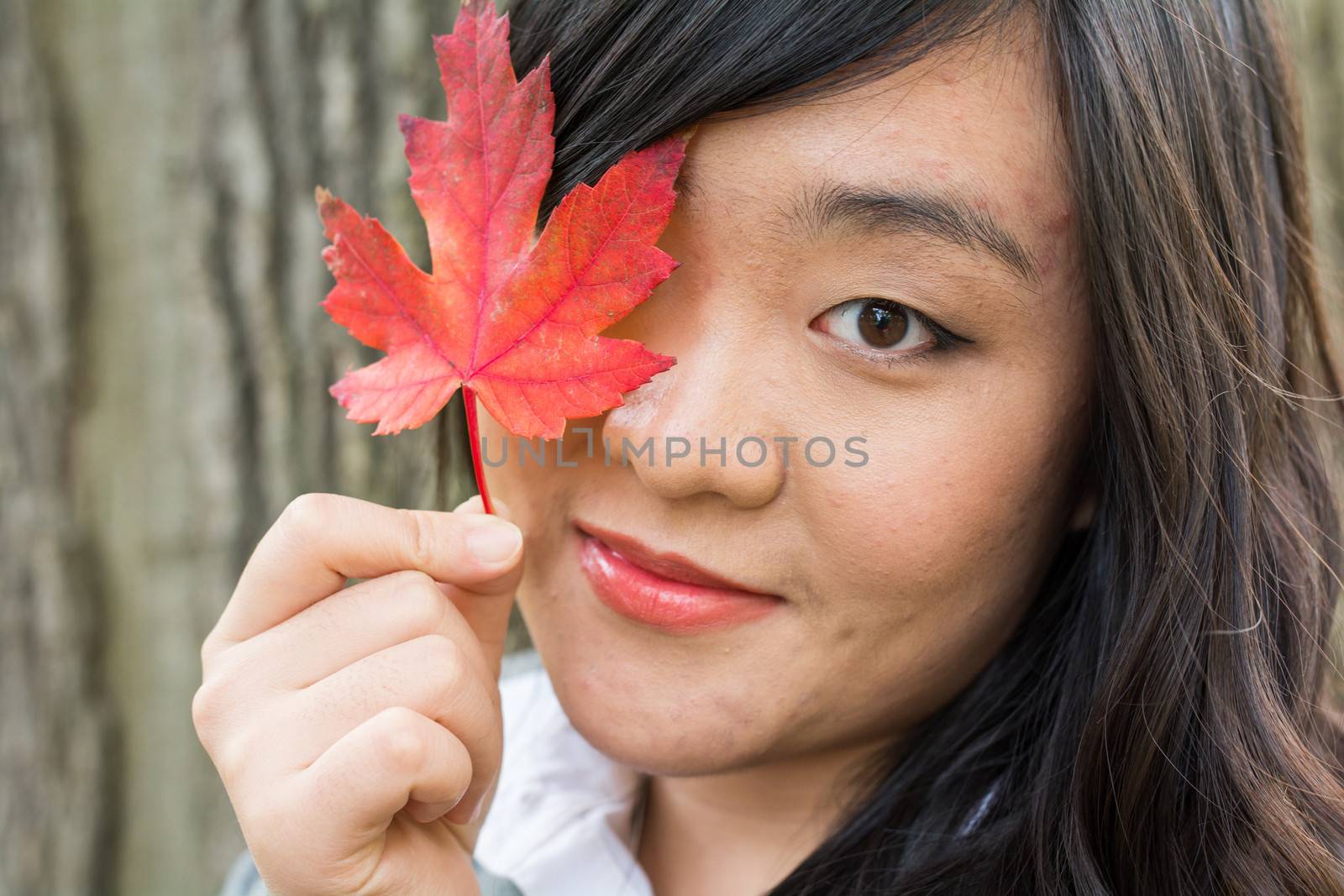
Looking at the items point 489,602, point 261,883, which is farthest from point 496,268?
point 261,883

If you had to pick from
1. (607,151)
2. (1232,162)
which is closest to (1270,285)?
(1232,162)

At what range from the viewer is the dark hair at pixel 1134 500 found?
1.07m

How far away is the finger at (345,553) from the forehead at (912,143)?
1.37ft

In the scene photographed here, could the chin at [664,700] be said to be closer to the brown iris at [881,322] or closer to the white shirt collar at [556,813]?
the white shirt collar at [556,813]

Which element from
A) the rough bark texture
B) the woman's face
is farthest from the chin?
the rough bark texture

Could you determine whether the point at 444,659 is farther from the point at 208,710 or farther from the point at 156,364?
the point at 156,364

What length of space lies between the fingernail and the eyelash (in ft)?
1.29

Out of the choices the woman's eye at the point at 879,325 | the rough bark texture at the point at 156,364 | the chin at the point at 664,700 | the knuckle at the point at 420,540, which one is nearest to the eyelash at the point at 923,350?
the woman's eye at the point at 879,325

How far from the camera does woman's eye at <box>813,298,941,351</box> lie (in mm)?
1082

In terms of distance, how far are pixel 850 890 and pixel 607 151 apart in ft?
2.85

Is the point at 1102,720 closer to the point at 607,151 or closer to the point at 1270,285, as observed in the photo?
the point at 1270,285

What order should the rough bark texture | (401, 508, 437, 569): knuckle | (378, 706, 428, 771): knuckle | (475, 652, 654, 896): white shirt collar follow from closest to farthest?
1. (378, 706, 428, 771): knuckle
2. (401, 508, 437, 569): knuckle
3. (475, 652, 654, 896): white shirt collar
4. the rough bark texture

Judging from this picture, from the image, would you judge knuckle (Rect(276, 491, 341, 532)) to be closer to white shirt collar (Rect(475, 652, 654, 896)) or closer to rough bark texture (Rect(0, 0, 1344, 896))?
white shirt collar (Rect(475, 652, 654, 896))

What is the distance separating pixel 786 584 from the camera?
1123 millimetres
